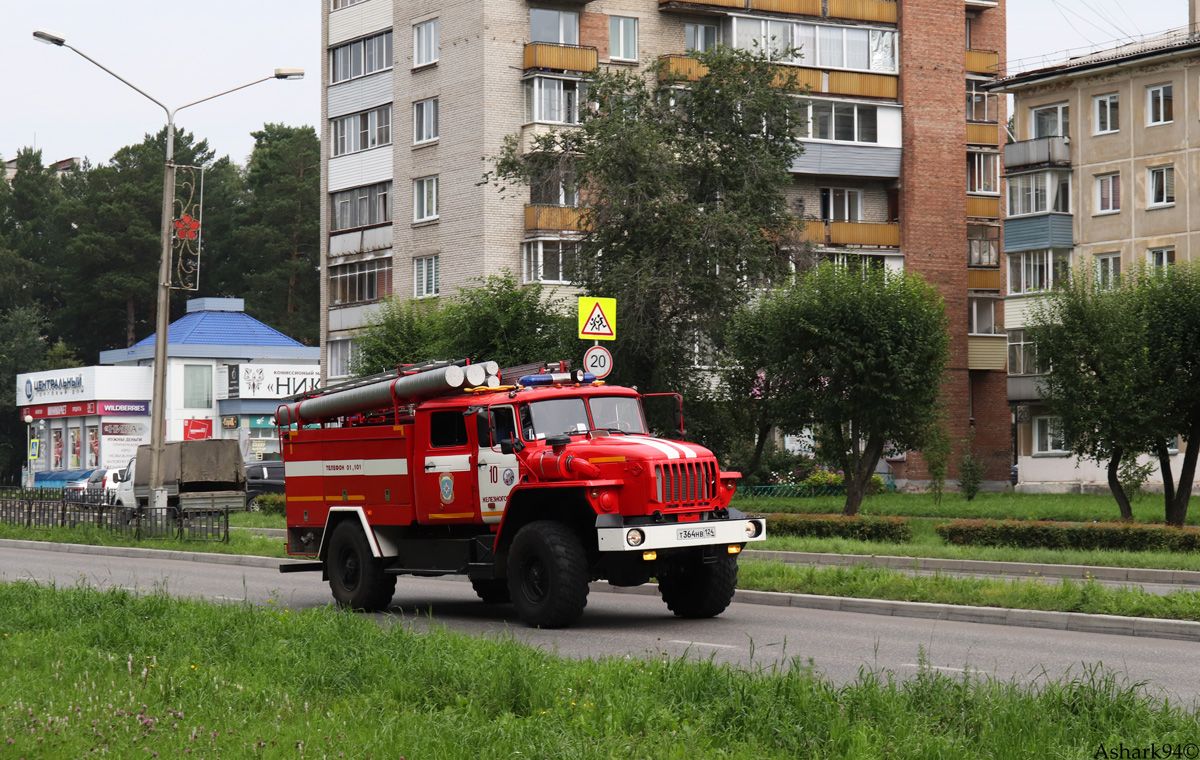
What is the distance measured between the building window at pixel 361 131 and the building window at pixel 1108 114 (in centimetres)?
2766

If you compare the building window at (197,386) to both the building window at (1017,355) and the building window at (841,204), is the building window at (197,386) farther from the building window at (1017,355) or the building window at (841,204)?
the building window at (1017,355)

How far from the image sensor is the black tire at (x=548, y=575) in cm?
1388

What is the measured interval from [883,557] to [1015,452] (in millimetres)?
45497

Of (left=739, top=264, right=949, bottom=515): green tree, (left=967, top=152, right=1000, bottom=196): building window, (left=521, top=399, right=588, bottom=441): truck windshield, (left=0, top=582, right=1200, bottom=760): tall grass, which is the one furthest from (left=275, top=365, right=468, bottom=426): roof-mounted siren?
(left=967, top=152, right=1000, bottom=196): building window

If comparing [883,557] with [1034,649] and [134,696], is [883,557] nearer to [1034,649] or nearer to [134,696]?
[1034,649]

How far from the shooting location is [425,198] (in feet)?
183

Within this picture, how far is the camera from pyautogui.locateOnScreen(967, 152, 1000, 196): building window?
61531 mm

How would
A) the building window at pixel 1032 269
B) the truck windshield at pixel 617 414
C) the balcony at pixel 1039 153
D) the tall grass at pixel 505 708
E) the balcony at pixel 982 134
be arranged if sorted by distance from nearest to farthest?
the tall grass at pixel 505 708
the truck windshield at pixel 617 414
the balcony at pixel 1039 153
the building window at pixel 1032 269
the balcony at pixel 982 134

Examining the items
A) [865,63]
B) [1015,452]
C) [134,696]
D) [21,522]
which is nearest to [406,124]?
[865,63]

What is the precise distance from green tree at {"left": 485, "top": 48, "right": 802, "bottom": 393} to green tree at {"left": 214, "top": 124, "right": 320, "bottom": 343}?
56.9 m

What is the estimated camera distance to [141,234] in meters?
89.8

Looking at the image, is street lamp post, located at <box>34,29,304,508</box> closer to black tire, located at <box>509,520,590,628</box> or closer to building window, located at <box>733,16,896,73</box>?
black tire, located at <box>509,520,590,628</box>

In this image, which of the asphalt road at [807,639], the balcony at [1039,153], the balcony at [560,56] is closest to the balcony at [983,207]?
the balcony at [1039,153]

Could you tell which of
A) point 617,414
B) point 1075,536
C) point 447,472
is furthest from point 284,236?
point 617,414
